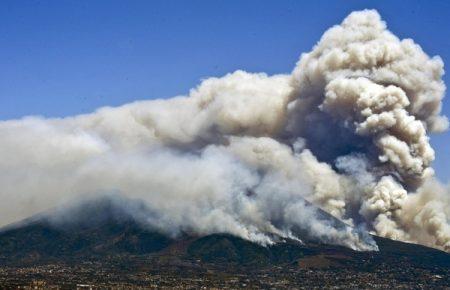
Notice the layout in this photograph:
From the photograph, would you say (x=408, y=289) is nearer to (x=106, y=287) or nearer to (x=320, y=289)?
(x=320, y=289)

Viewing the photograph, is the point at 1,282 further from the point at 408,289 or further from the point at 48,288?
the point at 408,289

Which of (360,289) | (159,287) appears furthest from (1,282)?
(360,289)

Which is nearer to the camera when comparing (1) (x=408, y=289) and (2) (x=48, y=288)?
(2) (x=48, y=288)

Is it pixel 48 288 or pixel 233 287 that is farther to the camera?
pixel 233 287

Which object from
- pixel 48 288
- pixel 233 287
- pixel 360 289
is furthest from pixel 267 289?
pixel 48 288

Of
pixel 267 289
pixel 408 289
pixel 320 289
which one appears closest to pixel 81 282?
pixel 267 289

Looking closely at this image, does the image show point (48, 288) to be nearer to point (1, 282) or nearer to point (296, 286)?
point (1, 282)

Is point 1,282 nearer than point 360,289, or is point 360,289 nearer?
point 1,282
